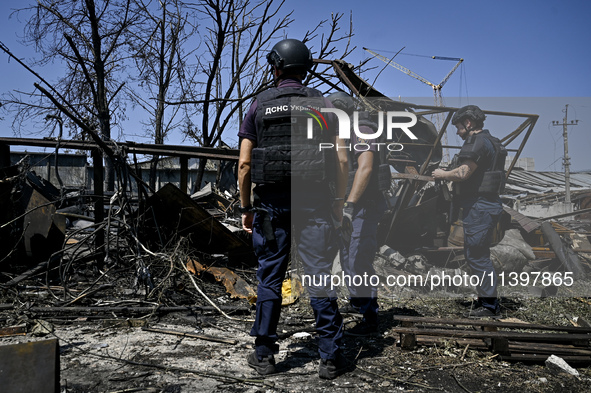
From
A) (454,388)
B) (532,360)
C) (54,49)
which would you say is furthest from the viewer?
(54,49)

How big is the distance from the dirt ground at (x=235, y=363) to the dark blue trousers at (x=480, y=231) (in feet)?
4.31

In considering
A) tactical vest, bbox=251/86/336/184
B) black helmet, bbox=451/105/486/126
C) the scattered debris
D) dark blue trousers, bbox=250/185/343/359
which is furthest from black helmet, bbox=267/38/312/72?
the scattered debris

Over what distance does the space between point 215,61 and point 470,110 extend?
6287mm

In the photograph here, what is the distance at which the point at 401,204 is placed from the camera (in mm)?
6461

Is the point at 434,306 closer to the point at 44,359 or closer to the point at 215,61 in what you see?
the point at 44,359

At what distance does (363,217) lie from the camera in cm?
377

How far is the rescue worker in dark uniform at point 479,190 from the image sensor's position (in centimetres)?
408

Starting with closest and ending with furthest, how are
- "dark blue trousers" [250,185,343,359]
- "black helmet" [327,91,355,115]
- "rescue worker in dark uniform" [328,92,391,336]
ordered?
"dark blue trousers" [250,185,343,359] → "rescue worker in dark uniform" [328,92,391,336] → "black helmet" [327,91,355,115]

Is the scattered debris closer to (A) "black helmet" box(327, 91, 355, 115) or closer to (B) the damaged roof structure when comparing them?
(B) the damaged roof structure

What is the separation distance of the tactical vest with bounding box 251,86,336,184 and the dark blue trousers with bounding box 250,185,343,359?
15 cm

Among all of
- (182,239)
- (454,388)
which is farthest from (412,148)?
(454,388)

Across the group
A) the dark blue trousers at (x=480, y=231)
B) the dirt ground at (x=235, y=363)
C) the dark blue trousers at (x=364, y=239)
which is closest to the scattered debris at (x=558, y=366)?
the dirt ground at (x=235, y=363)

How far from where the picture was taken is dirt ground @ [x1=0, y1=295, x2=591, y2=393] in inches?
88.2

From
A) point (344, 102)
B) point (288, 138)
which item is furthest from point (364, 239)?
point (288, 138)
